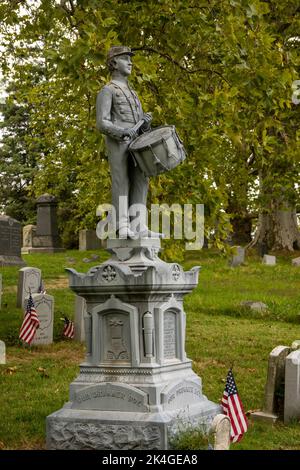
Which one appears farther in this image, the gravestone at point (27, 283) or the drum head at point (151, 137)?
the gravestone at point (27, 283)

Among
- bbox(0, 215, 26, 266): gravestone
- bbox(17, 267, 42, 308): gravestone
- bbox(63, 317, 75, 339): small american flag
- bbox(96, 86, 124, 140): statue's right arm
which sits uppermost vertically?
bbox(96, 86, 124, 140): statue's right arm

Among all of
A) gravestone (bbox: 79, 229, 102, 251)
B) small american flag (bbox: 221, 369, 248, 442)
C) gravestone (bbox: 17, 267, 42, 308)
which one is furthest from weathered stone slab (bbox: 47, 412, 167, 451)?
gravestone (bbox: 79, 229, 102, 251)

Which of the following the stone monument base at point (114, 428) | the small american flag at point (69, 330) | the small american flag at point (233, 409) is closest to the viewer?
the stone monument base at point (114, 428)

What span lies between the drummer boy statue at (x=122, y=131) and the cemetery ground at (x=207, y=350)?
2683mm

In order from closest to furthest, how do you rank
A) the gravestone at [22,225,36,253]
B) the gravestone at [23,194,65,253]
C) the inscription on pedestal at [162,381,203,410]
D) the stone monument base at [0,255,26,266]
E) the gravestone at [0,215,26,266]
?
the inscription on pedestal at [162,381,203,410]
the stone monument base at [0,255,26,266]
the gravestone at [0,215,26,266]
the gravestone at [23,194,65,253]
the gravestone at [22,225,36,253]

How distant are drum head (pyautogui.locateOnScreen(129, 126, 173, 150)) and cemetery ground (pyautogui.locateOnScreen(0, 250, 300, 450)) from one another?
10.6 ft

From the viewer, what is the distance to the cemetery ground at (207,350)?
9.10 m

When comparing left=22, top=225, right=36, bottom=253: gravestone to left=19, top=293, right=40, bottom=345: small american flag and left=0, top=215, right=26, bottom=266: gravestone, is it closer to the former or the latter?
left=0, top=215, right=26, bottom=266: gravestone

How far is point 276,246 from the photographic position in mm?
34000

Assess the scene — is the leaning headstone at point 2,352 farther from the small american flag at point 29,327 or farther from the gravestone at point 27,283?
the gravestone at point 27,283

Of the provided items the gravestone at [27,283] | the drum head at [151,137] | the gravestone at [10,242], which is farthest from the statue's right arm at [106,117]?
the gravestone at [10,242]

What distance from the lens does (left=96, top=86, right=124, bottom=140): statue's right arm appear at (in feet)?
28.0

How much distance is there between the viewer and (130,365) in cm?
814

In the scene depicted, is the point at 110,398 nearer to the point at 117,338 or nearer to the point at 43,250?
the point at 117,338
